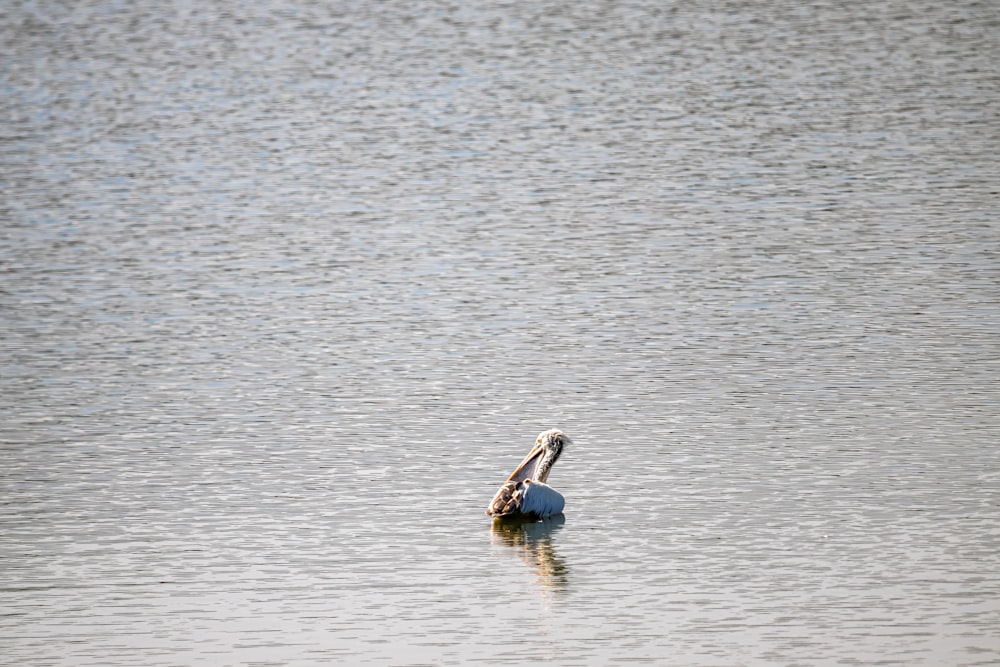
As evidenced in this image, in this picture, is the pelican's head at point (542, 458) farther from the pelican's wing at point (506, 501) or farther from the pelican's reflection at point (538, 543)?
the pelican's reflection at point (538, 543)

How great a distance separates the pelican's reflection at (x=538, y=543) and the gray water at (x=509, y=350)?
0.16ft

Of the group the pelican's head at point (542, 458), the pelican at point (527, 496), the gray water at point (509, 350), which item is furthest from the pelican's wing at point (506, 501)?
the pelican's head at point (542, 458)

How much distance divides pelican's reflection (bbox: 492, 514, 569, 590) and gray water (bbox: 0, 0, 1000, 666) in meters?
0.05

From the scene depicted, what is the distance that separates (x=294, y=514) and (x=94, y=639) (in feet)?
8.42

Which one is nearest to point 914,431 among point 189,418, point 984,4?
point 189,418

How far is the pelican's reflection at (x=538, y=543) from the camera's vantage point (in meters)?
11.2

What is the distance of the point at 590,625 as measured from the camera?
10.2 m

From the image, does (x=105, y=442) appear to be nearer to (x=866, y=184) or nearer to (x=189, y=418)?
(x=189, y=418)

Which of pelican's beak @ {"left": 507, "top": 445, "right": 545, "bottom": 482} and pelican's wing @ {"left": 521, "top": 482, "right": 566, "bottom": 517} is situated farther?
pelican's beak @ {"left": 507, "top": 445, "right": 545, "bottom": 482}

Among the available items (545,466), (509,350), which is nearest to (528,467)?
(545,466)

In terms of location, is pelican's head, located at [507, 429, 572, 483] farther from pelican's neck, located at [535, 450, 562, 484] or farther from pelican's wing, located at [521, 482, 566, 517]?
pelican's wing, located at [521, 482, 566, 517]

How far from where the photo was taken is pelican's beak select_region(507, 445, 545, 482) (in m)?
12.8

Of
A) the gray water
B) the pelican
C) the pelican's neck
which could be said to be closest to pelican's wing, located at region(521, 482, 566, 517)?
the pelican

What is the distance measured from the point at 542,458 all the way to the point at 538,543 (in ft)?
3.54
